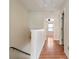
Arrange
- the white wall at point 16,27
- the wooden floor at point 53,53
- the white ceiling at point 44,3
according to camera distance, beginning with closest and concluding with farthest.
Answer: the white wall at point 16,27, the wooden floor at point 53,53, the white ceiling at point 44,3

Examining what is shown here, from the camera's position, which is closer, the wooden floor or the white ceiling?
the wooden floor

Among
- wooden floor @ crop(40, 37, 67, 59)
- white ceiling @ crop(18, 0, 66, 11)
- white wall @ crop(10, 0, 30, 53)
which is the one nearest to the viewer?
white wall @ crop(10, 0, 30, 53)

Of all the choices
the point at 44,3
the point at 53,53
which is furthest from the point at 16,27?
the point at 44,3

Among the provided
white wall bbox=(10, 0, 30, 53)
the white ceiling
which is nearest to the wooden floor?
white wall bbox=(10, 0, 30, 53)

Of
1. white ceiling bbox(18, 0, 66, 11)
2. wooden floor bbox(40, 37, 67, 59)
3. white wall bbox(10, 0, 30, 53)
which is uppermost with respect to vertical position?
white ceiling bbox(18, 0, 66, 11)

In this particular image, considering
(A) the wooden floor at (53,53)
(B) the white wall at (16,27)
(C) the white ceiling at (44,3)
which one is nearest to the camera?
(B) the white wall at (16,27)

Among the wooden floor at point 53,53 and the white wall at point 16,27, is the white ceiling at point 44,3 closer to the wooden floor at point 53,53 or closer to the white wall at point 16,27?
the white wall at point 16,27

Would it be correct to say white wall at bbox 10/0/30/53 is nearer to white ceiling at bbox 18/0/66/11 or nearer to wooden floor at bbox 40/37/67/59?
white ceiling at bbox 18/0/66/11

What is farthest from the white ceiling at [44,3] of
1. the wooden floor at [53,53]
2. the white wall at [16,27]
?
the wooden floor at [53,53]

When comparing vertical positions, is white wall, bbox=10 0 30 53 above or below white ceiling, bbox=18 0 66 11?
below

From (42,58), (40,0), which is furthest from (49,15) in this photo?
(42,58)

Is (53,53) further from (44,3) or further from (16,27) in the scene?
(44,3)
